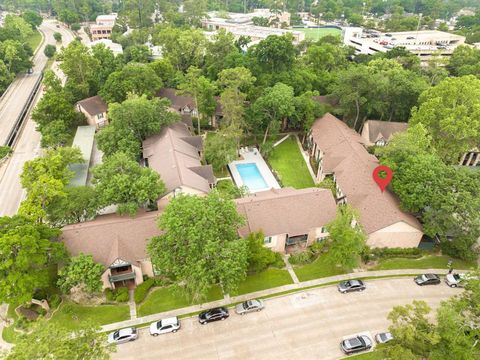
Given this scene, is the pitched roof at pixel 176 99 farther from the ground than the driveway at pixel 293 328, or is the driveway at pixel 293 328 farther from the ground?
the pitched roof at pixel 176 99

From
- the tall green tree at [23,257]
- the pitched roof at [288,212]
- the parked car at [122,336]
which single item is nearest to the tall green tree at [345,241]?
Answer: the pitched roof at [288,212]

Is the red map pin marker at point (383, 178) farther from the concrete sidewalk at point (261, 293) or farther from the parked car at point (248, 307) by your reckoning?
the parked car at point (248, 307)

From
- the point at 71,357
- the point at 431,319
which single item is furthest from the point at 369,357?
the point at 71,357

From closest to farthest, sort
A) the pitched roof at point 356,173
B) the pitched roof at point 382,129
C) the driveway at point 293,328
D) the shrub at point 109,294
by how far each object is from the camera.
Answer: the driveway at point 293,328
the shrub at point 109,294
the pitched roof at point 356,173
the pitched roof at point 382,129

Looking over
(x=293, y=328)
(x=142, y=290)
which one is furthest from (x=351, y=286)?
(x=142, y=290)

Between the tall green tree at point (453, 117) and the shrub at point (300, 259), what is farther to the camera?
the tall green tree at point (453, 117)

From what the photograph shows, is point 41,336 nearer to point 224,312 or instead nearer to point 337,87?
point 224,312
